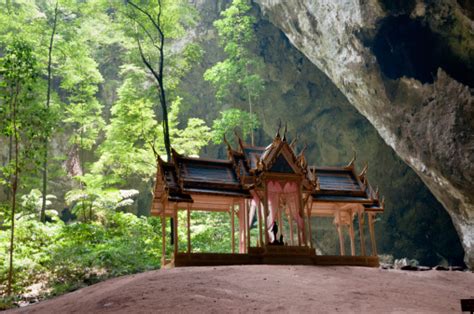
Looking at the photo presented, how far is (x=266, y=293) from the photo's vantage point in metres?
8.16

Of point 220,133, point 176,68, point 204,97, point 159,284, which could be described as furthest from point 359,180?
point 204,97

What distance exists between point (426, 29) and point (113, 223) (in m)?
17.0

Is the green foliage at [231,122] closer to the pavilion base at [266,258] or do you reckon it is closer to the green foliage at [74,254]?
the green foliage at [74,254]

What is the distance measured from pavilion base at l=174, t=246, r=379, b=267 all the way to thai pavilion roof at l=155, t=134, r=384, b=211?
1700 millimetres

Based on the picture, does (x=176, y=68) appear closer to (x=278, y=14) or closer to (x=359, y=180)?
(x=278, y=14)

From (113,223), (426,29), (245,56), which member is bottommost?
(113,223)

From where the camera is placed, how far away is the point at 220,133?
2580 centimetres

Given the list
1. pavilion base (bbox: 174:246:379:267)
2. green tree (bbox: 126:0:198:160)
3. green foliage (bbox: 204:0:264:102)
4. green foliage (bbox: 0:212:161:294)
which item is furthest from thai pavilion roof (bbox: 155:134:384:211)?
green foliage (bbox: 204:0:264:102)

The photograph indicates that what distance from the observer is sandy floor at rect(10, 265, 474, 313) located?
7344 mm

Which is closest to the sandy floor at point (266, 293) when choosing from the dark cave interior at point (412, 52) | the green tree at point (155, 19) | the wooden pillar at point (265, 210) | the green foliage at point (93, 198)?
the wooden pillar at point (265, 210)

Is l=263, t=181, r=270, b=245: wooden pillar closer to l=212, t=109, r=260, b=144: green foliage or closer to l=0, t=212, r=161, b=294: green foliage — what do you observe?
l=0, t=212, r=161, b=294: green foliage

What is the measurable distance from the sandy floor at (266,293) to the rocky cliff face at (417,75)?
7495 mm

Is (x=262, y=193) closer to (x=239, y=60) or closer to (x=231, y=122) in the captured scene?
(x=231, y=122)

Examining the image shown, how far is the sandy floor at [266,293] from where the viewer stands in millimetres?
7344
